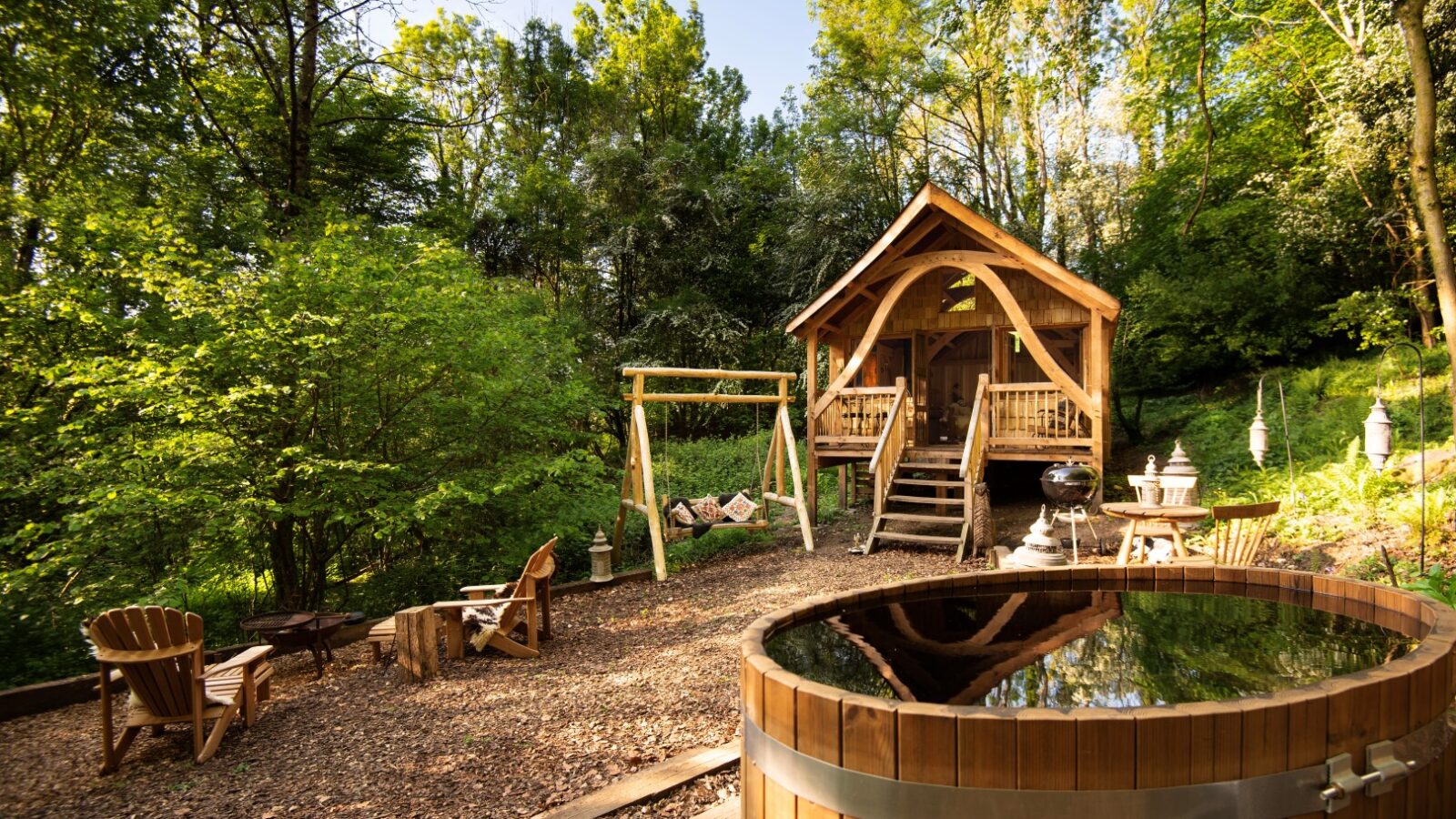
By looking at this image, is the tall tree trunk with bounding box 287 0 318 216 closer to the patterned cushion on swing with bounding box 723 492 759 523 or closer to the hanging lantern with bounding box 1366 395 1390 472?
the patterned cushion on swing with bounding box 723 492 759 523

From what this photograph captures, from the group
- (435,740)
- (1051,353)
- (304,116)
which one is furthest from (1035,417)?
(304,116)

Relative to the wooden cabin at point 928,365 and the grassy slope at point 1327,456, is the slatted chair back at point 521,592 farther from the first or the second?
the grassy slope at point 1327,456

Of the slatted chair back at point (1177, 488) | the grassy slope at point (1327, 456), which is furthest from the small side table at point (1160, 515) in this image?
the grassy slope at point (1327, 456)

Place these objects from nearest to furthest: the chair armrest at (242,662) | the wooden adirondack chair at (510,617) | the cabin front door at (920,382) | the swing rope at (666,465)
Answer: the chair armrest at (242,662), the wooden adirondack chair at (510,617), the swing rope at (666,465), the cabin front door at (920,382)

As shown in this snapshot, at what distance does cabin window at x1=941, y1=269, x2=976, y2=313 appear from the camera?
12.0 metres

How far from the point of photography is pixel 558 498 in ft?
27.6

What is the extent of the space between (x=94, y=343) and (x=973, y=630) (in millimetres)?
8410

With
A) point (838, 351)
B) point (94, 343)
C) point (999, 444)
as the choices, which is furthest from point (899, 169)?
point (94, 343)

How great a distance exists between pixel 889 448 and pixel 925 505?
4.59 ft

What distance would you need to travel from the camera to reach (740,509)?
29.2 feet

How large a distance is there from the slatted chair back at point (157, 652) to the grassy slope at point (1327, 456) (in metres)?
9.17

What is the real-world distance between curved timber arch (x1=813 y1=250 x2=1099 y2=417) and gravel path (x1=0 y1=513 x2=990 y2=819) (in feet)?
17.4

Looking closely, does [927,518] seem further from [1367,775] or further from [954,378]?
[1367,775]

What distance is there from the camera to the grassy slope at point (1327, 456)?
682 cm
